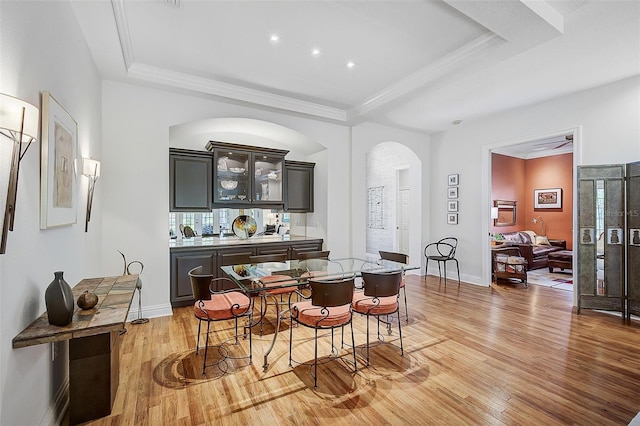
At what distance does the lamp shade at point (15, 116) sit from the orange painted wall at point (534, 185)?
8269 mm

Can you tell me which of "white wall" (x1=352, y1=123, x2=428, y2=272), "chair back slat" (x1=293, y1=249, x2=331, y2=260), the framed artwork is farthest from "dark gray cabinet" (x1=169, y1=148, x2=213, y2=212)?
"white wall" (x1=352, y1=123, x2=428, y2=272)

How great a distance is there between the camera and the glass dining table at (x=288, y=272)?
8.56 feet

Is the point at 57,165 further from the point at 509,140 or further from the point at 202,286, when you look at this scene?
the point at 509,140

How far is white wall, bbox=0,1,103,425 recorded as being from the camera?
1395mm

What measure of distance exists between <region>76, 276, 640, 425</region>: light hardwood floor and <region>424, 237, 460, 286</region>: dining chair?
6.94 ft

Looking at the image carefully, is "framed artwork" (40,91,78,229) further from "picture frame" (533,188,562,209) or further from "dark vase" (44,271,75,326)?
"picture frame" (533,188,562,209)

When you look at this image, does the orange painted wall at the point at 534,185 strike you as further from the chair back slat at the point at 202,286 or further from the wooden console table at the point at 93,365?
the wooden console table at the point at 93,365

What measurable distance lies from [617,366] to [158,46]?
5.18 metres

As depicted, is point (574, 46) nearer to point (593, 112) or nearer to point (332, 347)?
point (593, 112)

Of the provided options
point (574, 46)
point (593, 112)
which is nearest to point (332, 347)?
point (574, 46)

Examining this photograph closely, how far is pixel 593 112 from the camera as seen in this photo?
4070mm

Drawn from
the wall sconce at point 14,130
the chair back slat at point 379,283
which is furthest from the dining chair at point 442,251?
the wall sconce at point 14,130

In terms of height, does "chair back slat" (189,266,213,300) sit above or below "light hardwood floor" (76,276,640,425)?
above

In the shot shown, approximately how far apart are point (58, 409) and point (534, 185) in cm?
964
